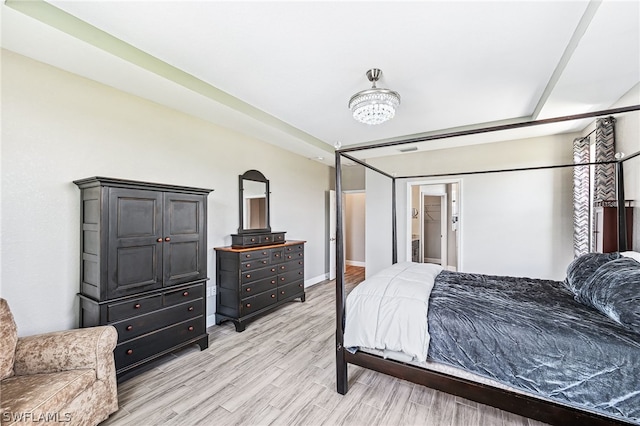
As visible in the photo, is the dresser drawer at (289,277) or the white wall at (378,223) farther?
the white wall at (378,223)

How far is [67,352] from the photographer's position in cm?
174

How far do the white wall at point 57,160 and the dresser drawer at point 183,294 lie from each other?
71 centimetres

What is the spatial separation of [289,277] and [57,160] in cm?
292

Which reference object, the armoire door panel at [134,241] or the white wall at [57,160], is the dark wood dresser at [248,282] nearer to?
the armoire door panel at [134,241]

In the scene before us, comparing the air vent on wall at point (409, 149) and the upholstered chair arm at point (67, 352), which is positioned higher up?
the air vent on wall at point (409, 149)

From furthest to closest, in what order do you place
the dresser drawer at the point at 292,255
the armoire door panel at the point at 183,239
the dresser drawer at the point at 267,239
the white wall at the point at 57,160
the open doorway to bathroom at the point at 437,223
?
the open doorway to bathroom at the point at 437,223 < the dresser drawer at the point at 292,255 < the dresser drawer at the point at 267,239 < the armoire door panel at the point at 183,239 < the white wall at the point at 57,160

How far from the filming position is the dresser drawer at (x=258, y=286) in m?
3.39

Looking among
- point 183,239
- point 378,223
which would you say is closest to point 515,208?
point 378,223

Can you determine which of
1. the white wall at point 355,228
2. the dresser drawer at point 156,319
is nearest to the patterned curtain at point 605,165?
the dresser drawer at point 156,319

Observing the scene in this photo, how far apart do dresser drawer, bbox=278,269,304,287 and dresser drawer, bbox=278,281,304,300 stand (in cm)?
6

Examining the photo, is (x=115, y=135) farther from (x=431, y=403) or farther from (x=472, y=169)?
(x=472, y=169)

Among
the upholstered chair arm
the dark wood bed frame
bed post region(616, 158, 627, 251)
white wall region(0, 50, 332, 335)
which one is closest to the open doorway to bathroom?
bed post region(616, 158, 627, 251)

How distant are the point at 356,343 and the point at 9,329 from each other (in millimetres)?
2235

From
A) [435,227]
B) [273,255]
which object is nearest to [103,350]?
[273,255]
